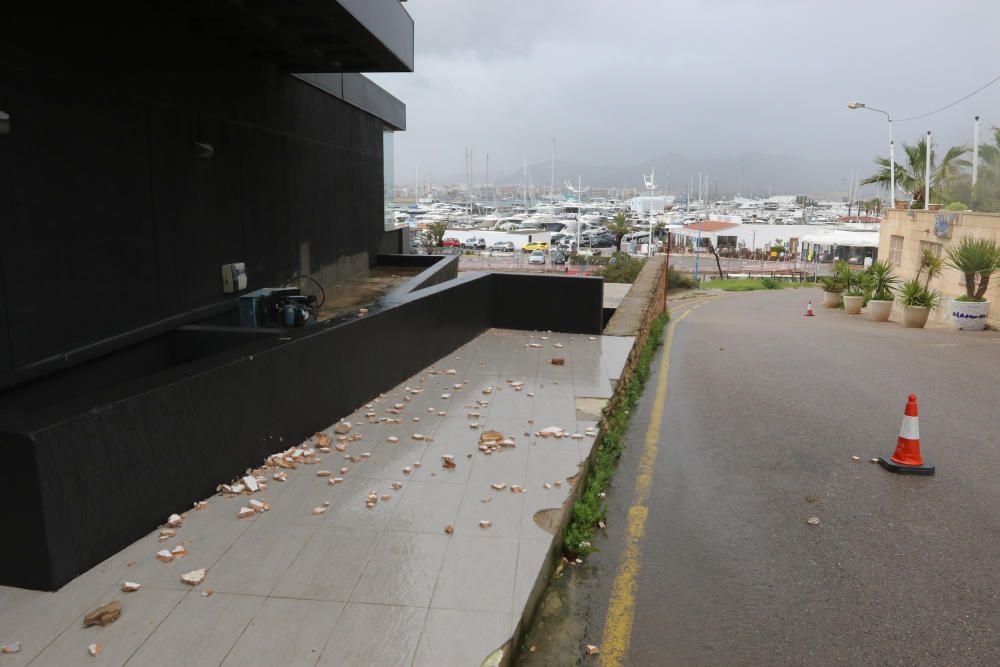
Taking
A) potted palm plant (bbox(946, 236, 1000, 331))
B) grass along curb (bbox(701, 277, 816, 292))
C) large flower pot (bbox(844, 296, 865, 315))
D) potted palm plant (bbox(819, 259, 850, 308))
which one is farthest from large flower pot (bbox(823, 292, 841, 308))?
grass along curb (bbox(701, 277, 816, 292))

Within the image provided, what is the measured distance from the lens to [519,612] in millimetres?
4246

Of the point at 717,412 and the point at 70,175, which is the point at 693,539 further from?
the point at 70,175

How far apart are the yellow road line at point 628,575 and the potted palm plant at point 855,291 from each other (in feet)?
65.2

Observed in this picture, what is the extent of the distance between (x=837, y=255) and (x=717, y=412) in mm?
73226

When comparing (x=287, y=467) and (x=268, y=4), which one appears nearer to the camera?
(x=287, y=467)

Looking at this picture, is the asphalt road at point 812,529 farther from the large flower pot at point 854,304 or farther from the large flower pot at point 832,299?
the large flower pot at point 832,299

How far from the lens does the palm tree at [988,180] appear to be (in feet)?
101

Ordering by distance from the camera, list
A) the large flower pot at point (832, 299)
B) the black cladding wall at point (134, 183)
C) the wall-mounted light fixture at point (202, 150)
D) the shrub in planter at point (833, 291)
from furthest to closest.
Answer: the large flower pot at point (832, 299) < the shrub in planter at point (833, 291) < the wall-mounted light fixture at point (202, 150) < the black cladding wall at point (134, 183)

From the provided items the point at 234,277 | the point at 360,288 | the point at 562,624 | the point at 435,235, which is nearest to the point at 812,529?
the point at 562,624

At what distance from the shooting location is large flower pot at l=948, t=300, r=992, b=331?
1838cm

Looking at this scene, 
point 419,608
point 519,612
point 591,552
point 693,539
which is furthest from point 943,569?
point 419,608

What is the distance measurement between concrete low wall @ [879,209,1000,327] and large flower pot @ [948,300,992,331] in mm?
507

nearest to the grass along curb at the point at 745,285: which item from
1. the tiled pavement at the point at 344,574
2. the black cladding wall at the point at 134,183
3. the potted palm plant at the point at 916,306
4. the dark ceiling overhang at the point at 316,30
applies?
the potted palm plant at the point at 916,306

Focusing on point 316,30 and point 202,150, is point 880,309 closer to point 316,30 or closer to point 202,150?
point 316,30
